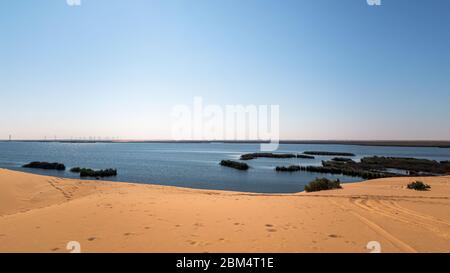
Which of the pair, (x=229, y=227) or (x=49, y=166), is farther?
(x=49, y=166)

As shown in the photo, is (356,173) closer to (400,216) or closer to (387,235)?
(400,216)

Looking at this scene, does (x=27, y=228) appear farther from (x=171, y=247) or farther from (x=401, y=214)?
(x=401, y=214)

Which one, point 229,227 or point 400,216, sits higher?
point 229,227

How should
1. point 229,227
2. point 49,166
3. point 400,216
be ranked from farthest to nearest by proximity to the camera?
point 49,166
point 400,216
point 229,227

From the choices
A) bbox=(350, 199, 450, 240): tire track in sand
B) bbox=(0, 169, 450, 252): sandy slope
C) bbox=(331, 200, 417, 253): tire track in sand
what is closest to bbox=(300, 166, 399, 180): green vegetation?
bbox=(0, 169, 450, 252): sandy slope

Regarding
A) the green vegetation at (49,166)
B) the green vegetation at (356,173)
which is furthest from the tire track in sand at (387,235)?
the green vegetation at (49,166)

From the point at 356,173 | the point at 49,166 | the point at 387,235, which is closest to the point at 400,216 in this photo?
the point at 387,235

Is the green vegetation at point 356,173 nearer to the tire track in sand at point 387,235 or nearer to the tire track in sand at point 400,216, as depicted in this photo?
the tire track in sand at point 400,216

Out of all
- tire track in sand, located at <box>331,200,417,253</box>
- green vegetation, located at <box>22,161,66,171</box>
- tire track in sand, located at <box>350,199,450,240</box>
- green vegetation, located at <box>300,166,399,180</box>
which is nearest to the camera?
tire track in sand, located at <box>331,200,417,253</box>

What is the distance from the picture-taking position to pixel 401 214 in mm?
8117

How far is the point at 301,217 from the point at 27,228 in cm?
748

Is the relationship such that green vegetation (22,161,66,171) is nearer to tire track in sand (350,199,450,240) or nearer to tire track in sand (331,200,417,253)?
tire track in sand (350,199,450,240)

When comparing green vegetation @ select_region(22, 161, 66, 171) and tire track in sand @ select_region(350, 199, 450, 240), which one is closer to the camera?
tire track in sand @ select_region(350, 199, 450, 240)
